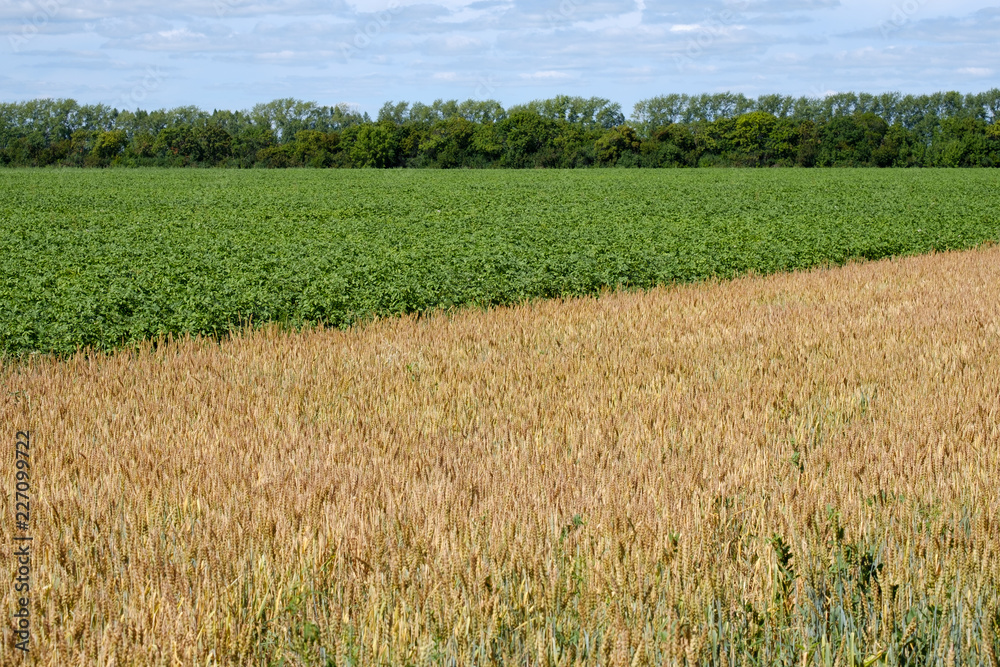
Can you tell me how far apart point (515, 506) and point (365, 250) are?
522 inches

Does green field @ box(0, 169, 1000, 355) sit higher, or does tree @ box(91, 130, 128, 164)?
tree @ box(91, 130, 128, 164)

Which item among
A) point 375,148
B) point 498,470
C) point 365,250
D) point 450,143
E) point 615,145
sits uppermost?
point 450,143

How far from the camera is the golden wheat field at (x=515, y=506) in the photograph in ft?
10.7

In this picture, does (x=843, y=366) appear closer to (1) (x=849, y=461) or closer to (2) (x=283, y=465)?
(1) (x=849, y=461)

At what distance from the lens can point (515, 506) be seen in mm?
4379

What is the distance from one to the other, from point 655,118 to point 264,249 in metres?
128

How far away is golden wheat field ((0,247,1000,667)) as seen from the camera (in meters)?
3.25

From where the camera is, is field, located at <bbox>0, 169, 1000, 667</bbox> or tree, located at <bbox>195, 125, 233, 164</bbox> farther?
tree, located at <bbox>195, 125, 233, 164</bbox>

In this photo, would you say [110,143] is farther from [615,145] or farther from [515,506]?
[515,506]

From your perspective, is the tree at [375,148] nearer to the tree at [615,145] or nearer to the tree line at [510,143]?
the tree line at [510,143]

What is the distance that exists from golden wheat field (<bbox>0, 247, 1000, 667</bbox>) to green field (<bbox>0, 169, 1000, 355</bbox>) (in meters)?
2.33

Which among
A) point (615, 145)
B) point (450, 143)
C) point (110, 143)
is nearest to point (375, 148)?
point (450, 143)

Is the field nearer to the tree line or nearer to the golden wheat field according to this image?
the golden wheat field

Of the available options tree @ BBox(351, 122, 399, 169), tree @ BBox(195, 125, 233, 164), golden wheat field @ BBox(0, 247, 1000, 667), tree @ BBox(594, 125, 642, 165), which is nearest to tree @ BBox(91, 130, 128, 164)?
tree @ BBox(195, 125, 233, 164)
